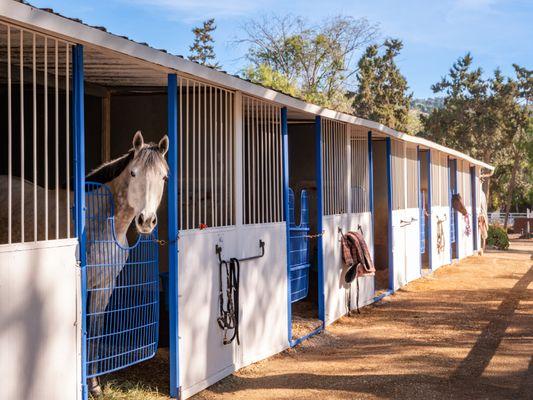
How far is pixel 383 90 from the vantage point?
42219 millimetres

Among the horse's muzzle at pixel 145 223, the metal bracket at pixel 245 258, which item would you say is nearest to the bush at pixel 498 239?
the metal bracket at pixel 245 258

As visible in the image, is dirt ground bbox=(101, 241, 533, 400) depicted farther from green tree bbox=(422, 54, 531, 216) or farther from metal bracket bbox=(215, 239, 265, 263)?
green tree bbox=(422, 54, 531, 216)

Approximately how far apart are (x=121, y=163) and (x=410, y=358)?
138 inches

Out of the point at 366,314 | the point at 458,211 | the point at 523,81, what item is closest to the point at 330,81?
the point at 523,81

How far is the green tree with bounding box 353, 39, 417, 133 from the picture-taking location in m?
40.8

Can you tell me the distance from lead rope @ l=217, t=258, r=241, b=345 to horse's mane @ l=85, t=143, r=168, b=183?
49.9 inches

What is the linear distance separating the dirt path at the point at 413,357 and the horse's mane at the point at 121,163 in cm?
176

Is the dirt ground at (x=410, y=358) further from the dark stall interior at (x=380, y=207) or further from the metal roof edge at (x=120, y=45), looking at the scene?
the metal roof edge at (x=120, y=45)

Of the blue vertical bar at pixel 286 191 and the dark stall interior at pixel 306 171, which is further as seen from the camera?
the dark stall interior at pixel 306 171

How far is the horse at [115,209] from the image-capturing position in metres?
4.74

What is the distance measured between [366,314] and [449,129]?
31.3 meters

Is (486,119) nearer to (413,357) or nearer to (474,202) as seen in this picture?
(474,202)

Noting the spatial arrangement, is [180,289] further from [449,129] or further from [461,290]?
[449,129]

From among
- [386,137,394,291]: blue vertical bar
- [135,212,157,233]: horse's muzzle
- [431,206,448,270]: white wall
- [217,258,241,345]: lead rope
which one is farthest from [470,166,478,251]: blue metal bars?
[135,212,157,233]: horse's muzzle
